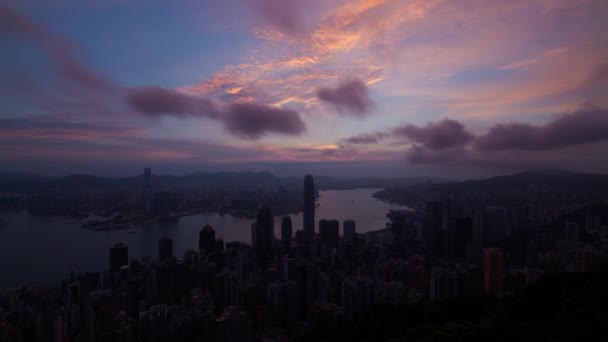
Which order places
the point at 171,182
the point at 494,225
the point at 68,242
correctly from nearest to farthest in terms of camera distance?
the point at 68,242 < the point at 494,225 < the point at 171,182

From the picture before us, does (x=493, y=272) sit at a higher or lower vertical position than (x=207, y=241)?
lower


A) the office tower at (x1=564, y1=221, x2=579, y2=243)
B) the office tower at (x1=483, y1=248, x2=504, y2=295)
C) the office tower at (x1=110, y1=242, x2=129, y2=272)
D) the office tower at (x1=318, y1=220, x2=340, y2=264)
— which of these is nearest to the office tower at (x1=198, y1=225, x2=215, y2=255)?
the office tower at (x1=110, y1=242, x2=129, y2=272)

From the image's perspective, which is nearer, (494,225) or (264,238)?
(264,238)

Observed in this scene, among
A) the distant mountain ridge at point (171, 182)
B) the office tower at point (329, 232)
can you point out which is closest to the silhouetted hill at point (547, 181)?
the distant mountain ridge at point (171, 182)

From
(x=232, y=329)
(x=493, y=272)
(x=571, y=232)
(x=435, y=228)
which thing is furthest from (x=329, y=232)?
(x=232, y=329)

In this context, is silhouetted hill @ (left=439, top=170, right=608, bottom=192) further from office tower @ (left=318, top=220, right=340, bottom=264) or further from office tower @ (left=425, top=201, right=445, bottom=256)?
office tower @ (left=318, top=220, right=340, bottom=264)

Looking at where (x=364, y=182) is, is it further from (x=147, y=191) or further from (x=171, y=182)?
(x=147, y=191)
